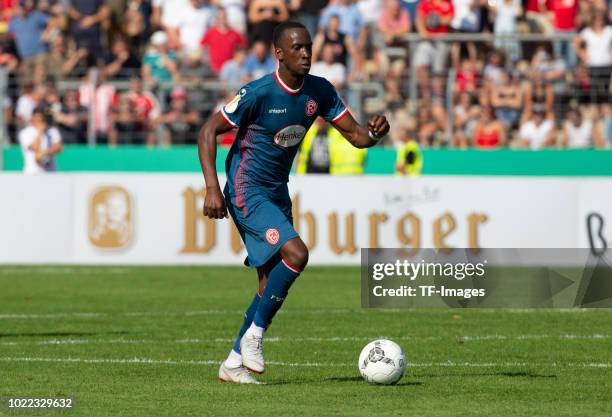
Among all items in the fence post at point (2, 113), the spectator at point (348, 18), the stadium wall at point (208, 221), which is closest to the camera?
the stadium wall at point (208, 221)

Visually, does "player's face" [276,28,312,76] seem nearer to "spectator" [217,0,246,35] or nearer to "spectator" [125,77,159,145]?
"spectator" [125,77,159,145]

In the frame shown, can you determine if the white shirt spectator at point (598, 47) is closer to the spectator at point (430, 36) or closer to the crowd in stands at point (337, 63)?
the crowd in stands at point (337, 63)

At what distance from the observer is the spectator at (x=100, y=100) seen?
24.2 meters

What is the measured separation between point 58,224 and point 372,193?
4.55 metres

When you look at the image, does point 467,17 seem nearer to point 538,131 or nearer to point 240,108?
point 538,131

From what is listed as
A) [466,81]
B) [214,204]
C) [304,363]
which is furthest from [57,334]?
[466,81]

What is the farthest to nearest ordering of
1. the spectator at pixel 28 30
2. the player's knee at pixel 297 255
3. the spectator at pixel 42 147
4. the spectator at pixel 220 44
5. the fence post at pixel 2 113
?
the spectator at pixel 28 30 → the spectator at pixel 220 44 → the fence post at pixel 2 113 → the spectator at pixel 42 147 → the player's knee at pixel 297 255

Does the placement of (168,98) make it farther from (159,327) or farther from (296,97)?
(296,97)

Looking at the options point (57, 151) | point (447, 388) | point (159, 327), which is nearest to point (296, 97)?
point (447, 388)

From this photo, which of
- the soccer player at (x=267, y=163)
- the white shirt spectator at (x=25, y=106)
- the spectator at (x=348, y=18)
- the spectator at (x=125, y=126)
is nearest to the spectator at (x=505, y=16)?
the spectator at (x=348, y=18)

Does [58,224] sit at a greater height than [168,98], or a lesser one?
lesser

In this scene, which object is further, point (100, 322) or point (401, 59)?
point (401, 59)

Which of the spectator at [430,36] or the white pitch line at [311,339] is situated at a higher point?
the spectator at [430,36]

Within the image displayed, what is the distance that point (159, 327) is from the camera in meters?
13.3
